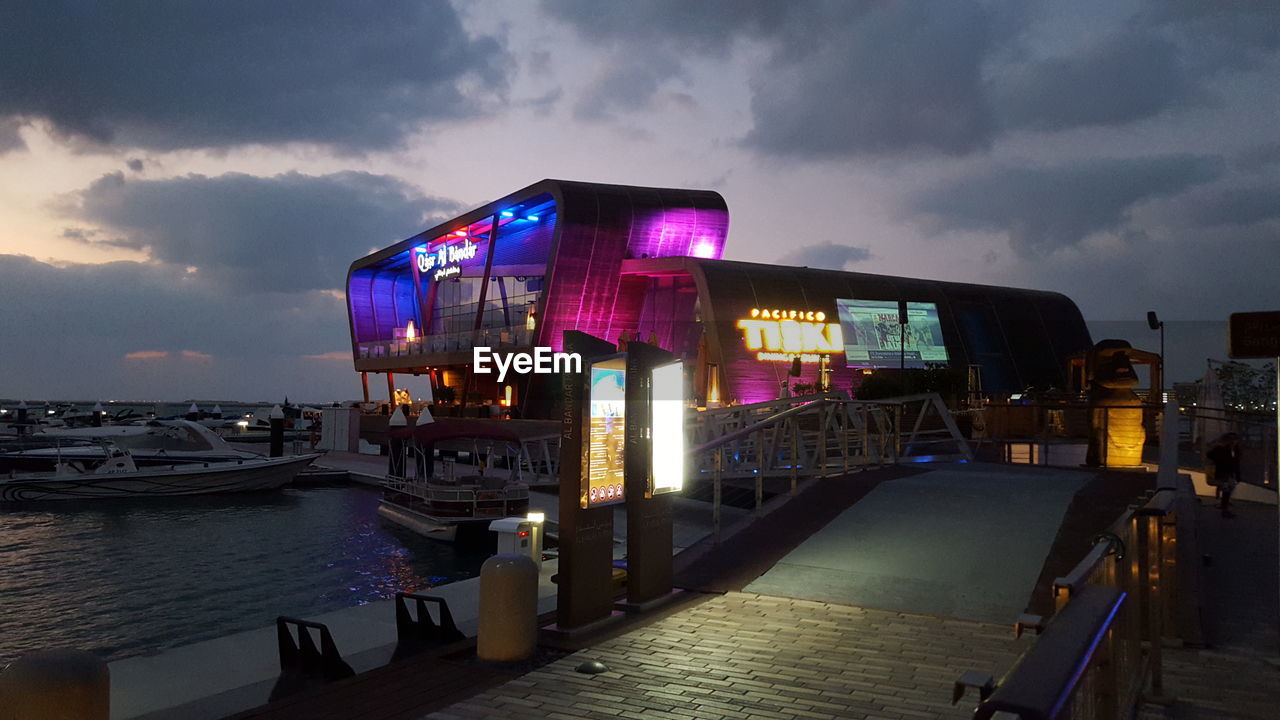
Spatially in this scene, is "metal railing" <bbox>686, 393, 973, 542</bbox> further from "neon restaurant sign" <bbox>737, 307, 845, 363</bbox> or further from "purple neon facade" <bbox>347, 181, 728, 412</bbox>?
"purple neon facade" <bbox>347, 181, 728, 412</bbox>

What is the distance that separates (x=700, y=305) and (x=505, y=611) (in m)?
36.0

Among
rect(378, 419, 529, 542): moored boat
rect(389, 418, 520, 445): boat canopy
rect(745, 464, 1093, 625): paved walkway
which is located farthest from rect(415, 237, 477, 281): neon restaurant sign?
rect(745, 464, 1093, 625): paved walkway

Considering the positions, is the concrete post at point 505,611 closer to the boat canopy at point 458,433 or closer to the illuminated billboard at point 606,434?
the illuminated billboard at point 606,434

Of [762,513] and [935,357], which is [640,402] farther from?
[935,357]

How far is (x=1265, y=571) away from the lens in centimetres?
1147

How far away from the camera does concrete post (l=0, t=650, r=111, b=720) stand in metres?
4.18

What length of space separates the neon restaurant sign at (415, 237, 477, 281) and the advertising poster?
4768 centimetres

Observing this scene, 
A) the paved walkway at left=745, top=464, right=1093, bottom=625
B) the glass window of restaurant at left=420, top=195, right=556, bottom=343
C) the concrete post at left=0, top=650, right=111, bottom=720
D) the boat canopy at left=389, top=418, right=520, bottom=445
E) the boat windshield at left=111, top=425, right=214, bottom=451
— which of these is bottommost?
the boat windshield at left=111, top=425, right=214, bottom=451

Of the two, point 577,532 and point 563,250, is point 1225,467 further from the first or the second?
point 563,250

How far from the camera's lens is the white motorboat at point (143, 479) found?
30797mm

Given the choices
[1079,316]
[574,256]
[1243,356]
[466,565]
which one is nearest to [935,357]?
[1079,316]

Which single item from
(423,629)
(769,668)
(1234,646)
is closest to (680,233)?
(423,629)

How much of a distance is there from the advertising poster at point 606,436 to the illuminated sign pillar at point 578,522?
4 cm

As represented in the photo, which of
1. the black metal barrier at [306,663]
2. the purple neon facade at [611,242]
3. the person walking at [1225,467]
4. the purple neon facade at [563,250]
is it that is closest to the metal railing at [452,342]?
the purple neon facade at [563,250]
